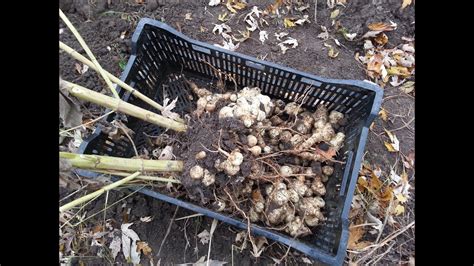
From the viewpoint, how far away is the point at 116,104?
5.81 feet

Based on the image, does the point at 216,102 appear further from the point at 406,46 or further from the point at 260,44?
the point at 406,46

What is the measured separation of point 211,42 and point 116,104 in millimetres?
1396

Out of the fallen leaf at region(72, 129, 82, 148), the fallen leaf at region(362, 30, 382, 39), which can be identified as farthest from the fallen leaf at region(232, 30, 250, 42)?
the fallen leaf at region(72, 129, 82, 148)

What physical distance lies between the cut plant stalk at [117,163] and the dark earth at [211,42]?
56cm

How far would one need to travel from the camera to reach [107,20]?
9.78ft

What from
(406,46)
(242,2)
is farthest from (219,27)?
(406,46)

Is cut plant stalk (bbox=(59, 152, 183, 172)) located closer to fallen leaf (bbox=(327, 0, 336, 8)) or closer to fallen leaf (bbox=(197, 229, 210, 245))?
fallen leaf (bbox=(197, 229, 210, 245))

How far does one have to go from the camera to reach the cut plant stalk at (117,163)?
159cm

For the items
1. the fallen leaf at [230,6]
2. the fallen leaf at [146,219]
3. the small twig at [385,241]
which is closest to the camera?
the small twig at [385,241]

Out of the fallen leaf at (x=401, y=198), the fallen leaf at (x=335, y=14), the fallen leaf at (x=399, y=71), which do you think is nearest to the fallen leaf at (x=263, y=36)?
the fallen leaf at (x=335, y=14)

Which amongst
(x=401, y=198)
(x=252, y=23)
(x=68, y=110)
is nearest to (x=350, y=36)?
(x=252, y=23)

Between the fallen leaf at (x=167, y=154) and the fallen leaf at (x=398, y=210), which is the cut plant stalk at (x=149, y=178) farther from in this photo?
the fallen leaf at (x=398, y=210)

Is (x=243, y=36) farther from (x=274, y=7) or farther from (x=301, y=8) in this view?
(x=301, y=8)

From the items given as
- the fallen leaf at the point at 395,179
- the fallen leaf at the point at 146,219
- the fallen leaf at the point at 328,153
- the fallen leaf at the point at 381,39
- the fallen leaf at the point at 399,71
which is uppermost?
the fallen leaf at the point at 381,39
